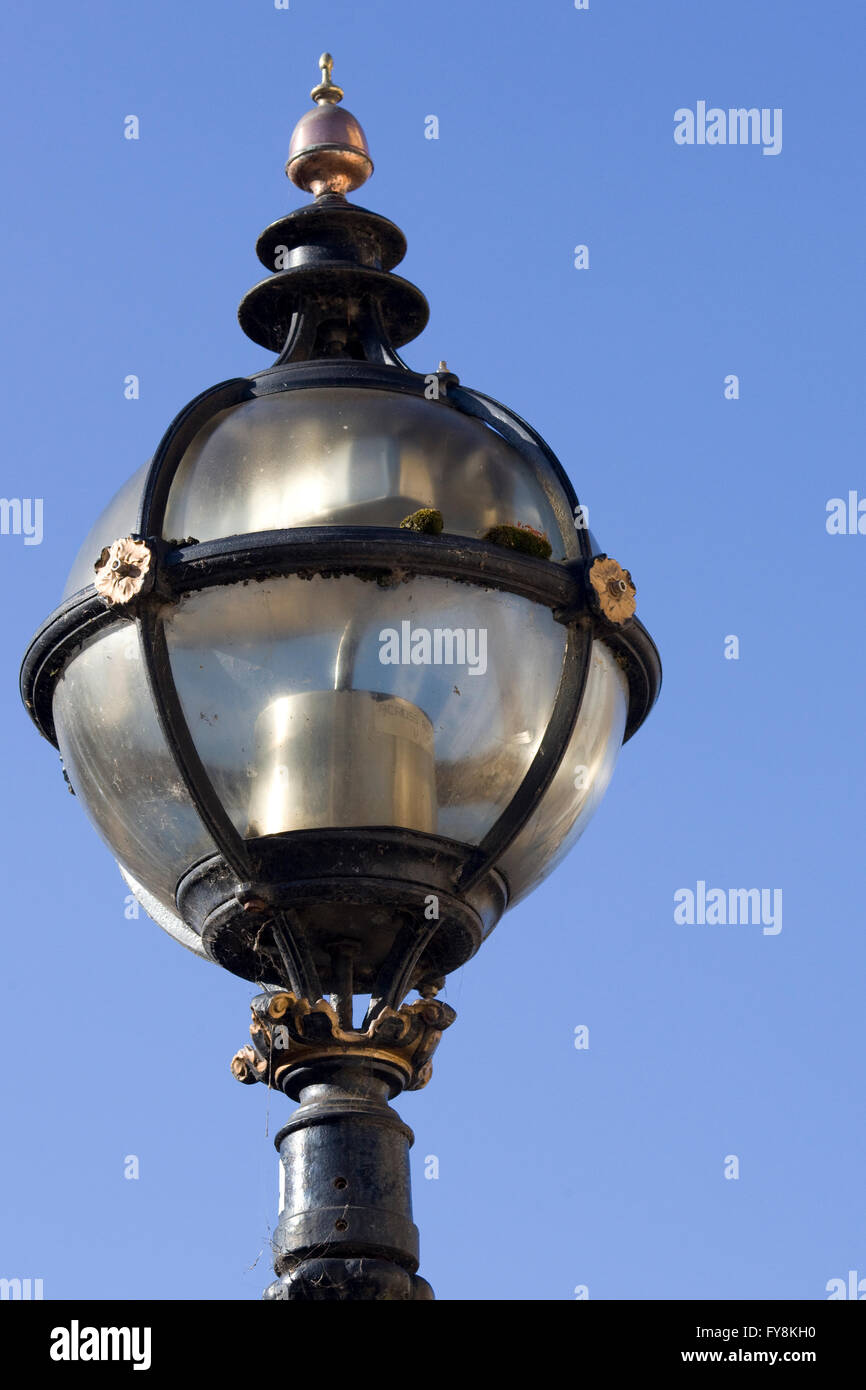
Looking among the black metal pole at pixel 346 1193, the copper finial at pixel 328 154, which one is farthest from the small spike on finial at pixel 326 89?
the black metal pole at pixel 346 1193

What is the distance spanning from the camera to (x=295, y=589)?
7137mm

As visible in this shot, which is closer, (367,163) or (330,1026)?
(330,1026)

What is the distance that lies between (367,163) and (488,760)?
2565mm

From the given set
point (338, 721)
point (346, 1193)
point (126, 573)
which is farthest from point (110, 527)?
point (346, 1193)

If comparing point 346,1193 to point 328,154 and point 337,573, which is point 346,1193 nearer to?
point 337,573

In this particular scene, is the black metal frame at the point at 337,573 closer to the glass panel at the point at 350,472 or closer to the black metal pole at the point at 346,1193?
the glass panel at the point at 350,472

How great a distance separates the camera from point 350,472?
742cm

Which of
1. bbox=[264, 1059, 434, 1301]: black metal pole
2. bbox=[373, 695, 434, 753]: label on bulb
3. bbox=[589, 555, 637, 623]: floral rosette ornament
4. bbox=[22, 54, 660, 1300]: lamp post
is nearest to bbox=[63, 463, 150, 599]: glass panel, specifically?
bbox=[22, 54, 660, 1300]: lamp post

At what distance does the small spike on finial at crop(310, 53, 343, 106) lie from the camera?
29.8 ft

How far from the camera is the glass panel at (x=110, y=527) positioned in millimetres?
7453

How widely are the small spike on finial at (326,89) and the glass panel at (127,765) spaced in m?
2.57
